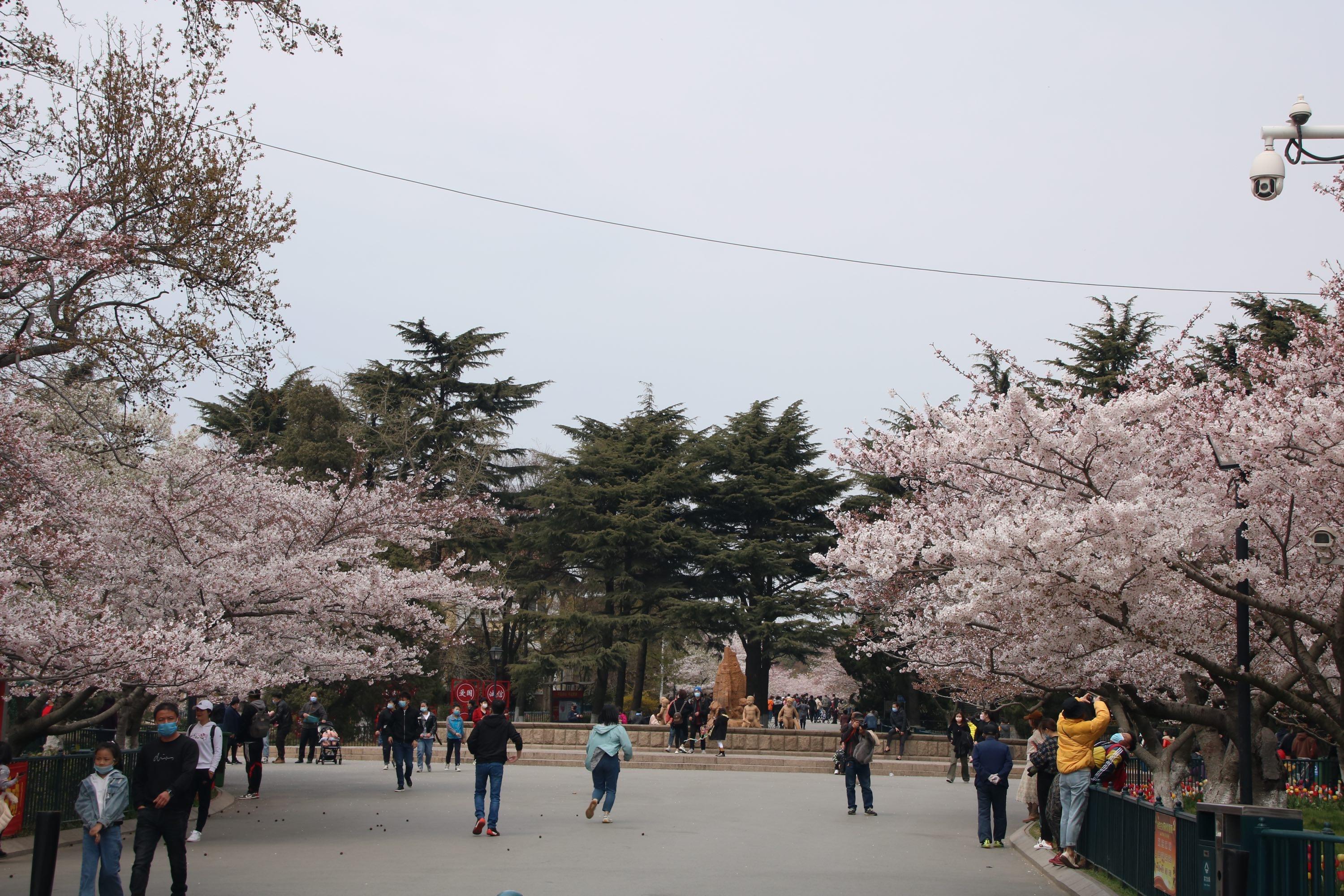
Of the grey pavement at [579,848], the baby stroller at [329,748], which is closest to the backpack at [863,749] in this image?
the grey pavement at [579,848]

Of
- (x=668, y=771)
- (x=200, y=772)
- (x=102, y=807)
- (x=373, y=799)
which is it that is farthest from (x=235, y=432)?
(x=102, y=807)

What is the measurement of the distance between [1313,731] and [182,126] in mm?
14813

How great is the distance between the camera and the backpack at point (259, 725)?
2011cm

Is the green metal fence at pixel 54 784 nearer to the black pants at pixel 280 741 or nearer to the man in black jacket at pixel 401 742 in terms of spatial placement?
the man in black jacket at pixel 401 742

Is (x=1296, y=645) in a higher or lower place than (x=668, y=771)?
higher

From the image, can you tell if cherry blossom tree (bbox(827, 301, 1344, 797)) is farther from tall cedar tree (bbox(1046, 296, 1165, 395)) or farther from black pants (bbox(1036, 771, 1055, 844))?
tall cedar tree (bbox(1046, 296, 1165, 395))

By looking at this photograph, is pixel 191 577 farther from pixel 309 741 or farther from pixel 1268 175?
pixel 309 741

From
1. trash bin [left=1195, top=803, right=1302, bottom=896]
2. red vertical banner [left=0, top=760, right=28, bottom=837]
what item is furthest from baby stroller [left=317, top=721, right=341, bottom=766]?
trash bin [left=1195, top=803, right=1302, bottom=896]

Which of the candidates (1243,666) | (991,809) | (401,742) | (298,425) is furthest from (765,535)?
(1243,666)

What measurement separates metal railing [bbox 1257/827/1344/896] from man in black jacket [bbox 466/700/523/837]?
31.5ft

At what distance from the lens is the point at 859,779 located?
1933cm

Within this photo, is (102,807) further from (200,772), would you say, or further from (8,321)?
(8,321)

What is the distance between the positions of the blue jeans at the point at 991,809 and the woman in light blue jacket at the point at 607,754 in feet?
15.2

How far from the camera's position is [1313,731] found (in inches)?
552
